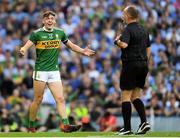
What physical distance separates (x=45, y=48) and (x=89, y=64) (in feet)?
30.4

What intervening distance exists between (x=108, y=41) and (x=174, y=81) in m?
2.97

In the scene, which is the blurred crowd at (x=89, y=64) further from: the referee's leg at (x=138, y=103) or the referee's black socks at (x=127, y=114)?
the referee's black socks at (x=127, y=114)

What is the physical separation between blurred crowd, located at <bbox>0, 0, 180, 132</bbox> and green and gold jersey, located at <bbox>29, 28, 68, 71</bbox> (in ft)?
17.5

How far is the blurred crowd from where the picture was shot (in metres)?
23.3

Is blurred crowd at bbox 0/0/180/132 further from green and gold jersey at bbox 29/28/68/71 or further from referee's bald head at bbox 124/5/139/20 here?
referee's bald head at bbox 124/5/139/20

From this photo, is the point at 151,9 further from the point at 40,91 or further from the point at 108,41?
the point at 40,91

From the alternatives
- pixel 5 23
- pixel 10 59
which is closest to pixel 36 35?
pixel 10 59

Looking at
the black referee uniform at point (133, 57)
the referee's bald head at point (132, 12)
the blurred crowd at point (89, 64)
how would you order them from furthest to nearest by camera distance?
the blurred crowd at point (89, 64), the black referee uniform at point (133, 57), the referee's bald head at point (132, 12)

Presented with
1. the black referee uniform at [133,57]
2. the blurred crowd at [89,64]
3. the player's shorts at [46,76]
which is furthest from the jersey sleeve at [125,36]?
the blurred crowd at [89,64]

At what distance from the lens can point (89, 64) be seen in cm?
2606

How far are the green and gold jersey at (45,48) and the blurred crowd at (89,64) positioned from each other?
5.32 metres

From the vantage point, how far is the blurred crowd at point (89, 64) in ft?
76.5

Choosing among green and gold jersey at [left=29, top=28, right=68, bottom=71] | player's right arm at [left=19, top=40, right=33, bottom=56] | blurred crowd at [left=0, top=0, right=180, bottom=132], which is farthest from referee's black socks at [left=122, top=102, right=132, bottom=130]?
blurred crowd at [left=0, top=0, right=180, bottom=132]

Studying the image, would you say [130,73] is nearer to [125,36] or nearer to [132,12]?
[125,36]
